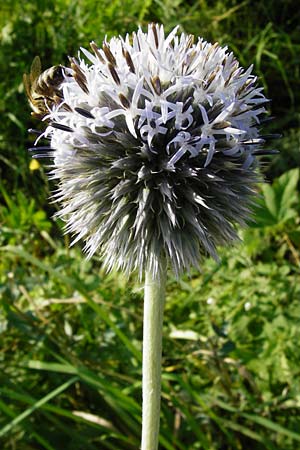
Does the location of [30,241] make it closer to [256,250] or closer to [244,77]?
[256,250]

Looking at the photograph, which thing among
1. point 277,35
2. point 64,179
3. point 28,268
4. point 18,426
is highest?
point 277,35

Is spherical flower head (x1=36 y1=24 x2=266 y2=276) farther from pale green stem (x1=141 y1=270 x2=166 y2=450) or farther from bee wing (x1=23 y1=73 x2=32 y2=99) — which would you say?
bee wing (x1=23 y1=73 x2=32 y2=99)

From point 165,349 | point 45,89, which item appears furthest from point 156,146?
point 165,349

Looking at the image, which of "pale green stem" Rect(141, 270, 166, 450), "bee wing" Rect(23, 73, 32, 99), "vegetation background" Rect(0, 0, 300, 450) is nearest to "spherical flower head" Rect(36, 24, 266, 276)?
"pale green stem" Rect(141, 270, 166, 450)

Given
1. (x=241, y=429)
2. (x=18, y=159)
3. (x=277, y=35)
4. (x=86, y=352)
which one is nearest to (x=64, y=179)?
(x=86, y=352)

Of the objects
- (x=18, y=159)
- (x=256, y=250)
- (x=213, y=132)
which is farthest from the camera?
(x=18, y=159)

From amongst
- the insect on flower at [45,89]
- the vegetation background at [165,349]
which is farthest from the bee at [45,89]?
the vegetation background at [165,349]

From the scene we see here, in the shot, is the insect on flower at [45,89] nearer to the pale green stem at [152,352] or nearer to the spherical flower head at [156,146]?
the spherical flower head at [156,146]
